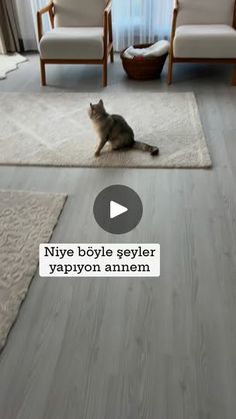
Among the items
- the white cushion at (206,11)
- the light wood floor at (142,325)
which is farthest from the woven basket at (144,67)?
the light wood floor at (142,325)

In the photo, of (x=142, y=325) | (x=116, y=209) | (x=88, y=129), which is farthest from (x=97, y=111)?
(x=142, y=325)

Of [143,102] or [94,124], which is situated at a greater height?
[94,124]

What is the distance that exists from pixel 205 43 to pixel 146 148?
1377mm

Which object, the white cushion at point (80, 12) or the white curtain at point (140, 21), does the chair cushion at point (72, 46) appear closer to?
the white cushion at point (80, 12)

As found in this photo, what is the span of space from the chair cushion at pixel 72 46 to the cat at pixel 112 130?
108cm

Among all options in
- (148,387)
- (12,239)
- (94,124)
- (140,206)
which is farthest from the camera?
(94,124)

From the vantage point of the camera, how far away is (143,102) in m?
3.20

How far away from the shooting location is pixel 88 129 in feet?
9.12

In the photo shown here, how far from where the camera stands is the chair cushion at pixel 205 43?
126 inches

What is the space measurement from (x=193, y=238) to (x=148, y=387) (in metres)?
0.79

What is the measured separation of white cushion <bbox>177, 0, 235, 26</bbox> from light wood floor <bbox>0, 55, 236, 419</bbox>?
6.95ft

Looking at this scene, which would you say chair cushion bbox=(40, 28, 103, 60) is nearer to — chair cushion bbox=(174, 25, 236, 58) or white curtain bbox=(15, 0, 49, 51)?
chair cushion bbox=(174, 25, 236, 58)

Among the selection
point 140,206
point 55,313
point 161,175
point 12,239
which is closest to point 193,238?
point 140,206

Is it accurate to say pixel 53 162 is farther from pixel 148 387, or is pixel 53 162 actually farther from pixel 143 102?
pixel 148 387
